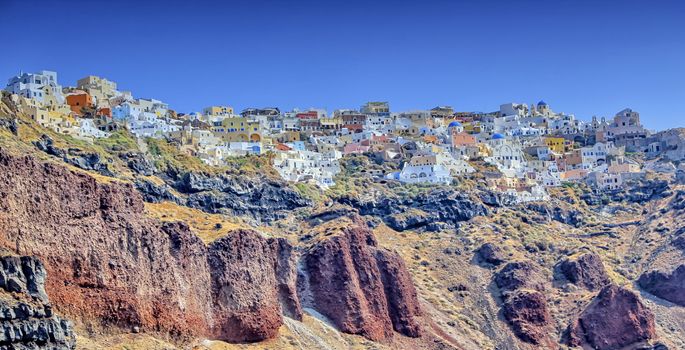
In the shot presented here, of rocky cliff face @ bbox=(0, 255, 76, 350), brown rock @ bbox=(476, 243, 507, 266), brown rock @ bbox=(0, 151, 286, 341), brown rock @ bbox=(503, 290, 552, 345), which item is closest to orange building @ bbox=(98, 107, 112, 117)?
brown rock @ bbox=(0, 151, 286, 341)

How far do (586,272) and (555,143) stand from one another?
6087cm

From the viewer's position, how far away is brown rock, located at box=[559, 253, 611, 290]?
13050cm

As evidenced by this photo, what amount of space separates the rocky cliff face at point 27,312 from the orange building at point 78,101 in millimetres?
76993

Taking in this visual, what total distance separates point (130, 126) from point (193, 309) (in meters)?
56.8

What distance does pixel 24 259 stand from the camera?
75.4m

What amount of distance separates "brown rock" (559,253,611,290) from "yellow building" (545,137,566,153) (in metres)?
56.8

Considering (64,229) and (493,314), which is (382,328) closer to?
(493,314)

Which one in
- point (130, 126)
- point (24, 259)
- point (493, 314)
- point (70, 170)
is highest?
point (130, 126)

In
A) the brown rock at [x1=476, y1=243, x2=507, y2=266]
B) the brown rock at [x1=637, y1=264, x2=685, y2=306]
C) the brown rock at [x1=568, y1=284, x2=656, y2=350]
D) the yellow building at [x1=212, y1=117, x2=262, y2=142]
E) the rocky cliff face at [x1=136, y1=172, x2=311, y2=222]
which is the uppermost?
the yellow building at [x1=212, y1=117, x2=262, y2=142]

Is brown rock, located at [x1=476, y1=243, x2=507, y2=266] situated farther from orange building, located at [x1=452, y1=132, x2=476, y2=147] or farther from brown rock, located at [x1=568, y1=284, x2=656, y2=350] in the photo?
orange building, located at [x1=452, y1=132, x2=476, y2=147]

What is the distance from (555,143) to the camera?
189625 mm

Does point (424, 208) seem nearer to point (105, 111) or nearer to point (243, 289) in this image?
point (105, 111)

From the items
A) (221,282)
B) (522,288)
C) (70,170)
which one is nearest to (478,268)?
(522,288)

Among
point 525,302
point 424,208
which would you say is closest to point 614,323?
point 525,302
